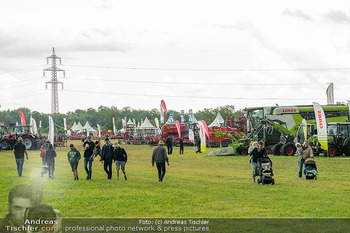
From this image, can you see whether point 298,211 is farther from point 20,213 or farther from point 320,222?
point 20,213

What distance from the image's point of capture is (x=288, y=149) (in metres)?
32.3

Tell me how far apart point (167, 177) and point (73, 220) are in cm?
947

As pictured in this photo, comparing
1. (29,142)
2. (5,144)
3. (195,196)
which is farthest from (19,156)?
(5,144)

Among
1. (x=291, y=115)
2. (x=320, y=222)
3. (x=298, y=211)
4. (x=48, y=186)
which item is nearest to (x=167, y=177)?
(x=48, y=186)

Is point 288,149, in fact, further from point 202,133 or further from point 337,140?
point 202,133

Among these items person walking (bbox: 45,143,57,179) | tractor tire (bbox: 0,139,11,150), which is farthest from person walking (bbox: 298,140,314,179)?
tractor tire (bbox: 0,139,11,150)

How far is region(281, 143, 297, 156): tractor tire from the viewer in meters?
32.2

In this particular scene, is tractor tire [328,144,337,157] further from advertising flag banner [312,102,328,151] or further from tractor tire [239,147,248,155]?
tractor tire [239,147,248,155]

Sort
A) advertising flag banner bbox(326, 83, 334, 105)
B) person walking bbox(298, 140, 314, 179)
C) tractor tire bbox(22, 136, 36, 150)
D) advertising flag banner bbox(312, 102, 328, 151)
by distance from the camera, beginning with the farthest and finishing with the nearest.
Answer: advertising flag banner bbox(326, 83, 334, 105)
tractor tire bbox(22, 136, 36, 150)
advertising flag banner bbox(312, 102, 328, 151)
person walking bbox(298, 140, 314, 179)

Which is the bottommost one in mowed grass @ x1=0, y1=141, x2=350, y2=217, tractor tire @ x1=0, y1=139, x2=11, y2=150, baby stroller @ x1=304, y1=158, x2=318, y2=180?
mowed grass @ x1=0, y1=141, x2=350, y2=217

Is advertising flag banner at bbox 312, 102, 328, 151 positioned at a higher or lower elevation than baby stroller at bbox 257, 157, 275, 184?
higher

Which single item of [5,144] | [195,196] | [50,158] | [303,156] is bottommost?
[195,196]

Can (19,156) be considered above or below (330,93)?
below

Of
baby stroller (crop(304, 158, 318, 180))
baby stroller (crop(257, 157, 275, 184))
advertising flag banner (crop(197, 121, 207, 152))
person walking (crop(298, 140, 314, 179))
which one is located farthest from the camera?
advertising flag banner (crop(197, 121, 207, 152))
